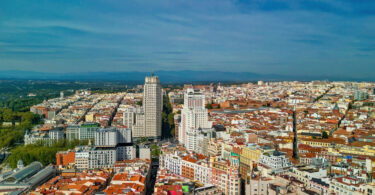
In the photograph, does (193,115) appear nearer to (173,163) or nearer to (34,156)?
(173,163)

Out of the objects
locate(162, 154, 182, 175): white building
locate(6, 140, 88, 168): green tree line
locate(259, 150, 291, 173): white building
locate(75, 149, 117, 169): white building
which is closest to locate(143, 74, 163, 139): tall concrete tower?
locate(6, 140, 88, 168): green tree line

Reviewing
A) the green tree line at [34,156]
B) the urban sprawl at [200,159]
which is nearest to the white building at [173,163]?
the urban sprawl at [200,159]

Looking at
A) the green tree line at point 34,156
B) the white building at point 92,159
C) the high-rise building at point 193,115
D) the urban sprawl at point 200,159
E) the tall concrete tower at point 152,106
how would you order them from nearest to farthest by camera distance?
the urban sprawl at point 200,159 < the white building at point 92,159 < the green tree line at point 34,156 < the high-rise building at point 193,115 < the tall concrete tower at point 152,106

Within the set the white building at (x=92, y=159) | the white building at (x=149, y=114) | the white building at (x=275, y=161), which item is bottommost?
the white building at (x=92, y=159)

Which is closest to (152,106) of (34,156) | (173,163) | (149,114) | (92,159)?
(149,114)

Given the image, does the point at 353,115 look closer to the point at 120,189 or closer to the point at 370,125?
the point at 370,125

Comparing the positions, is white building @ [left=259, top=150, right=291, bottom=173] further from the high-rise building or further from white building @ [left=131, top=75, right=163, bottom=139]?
white building @ [left=131, top=75, right=163, bottom=139]

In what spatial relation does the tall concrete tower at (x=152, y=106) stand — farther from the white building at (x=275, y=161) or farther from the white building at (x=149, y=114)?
the white building at (x=275, y=161)
